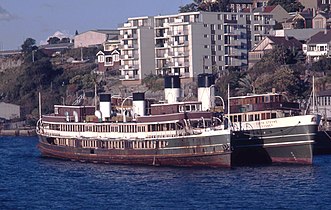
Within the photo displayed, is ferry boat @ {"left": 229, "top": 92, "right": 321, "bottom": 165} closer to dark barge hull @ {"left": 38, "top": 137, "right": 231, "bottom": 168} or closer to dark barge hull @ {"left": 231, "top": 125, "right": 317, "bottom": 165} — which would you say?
dark barge hull @ {"left": 231, "top": 125, "right": 317, "bottom": 165}

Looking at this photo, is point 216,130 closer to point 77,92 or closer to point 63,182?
point 63,182

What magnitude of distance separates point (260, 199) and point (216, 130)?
10699mm

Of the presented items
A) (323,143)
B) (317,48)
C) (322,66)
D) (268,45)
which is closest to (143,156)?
(323,143)

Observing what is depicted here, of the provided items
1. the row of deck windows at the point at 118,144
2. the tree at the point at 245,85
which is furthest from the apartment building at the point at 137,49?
the row of deck windows at the point at 118,144

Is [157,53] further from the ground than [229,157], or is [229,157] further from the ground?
[157,53]

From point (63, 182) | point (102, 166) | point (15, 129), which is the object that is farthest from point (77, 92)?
point (63, 182)

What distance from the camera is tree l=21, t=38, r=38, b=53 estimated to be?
136875 millimetres

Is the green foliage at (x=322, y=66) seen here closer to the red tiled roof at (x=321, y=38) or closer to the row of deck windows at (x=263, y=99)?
the red tiled roof at (x=321, y=38)

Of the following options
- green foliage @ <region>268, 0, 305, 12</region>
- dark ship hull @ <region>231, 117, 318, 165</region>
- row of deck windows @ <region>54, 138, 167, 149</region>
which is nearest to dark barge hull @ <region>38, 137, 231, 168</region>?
row of deck windows @ <region>54, 138, 167, 149</region>

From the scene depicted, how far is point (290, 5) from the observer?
117m

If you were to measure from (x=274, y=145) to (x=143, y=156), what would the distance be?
7202mm

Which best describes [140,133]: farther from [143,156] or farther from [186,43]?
[186,43]

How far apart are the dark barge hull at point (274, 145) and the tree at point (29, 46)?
80.5 m

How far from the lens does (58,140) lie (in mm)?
64375
